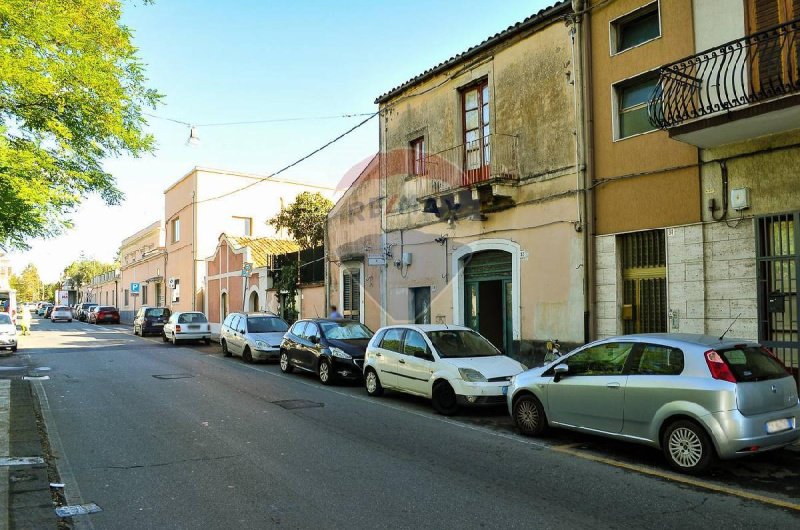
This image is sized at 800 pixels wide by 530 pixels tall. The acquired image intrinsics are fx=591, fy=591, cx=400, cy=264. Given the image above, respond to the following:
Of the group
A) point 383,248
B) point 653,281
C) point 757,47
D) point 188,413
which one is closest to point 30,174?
point 188,413

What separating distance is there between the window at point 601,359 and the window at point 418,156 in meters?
10.5

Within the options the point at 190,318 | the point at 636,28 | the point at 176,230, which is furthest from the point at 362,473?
the point at 176,230

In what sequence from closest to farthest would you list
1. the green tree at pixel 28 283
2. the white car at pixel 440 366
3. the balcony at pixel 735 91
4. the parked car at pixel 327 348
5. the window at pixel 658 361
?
1. the window at pixel 658 361
2. the balcony at pixel 735 91
3. the white car at pixel 440 366
4. the parked car at pixel 327 348
5. the green tree at pixel 28 283

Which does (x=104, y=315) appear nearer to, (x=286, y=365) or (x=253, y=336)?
(x=253, y=336)

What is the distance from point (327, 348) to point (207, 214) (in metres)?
25.8

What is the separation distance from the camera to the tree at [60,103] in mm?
12781

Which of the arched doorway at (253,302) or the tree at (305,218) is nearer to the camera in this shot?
the arched doorway at (253,302)

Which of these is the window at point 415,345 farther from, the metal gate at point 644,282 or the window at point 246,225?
the window at point 246,225

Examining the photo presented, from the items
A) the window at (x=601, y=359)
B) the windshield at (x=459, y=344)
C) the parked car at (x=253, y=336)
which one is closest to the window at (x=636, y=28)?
the windshield at (x=459, y=344)

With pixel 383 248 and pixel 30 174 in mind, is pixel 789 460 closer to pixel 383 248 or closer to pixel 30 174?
pixel 383 248

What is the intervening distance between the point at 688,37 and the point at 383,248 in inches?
424

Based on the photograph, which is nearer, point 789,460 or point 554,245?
point 789,460

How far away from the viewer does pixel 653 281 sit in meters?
11.2

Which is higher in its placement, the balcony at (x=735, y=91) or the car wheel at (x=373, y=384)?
the balcony at (x=735, y=91)
